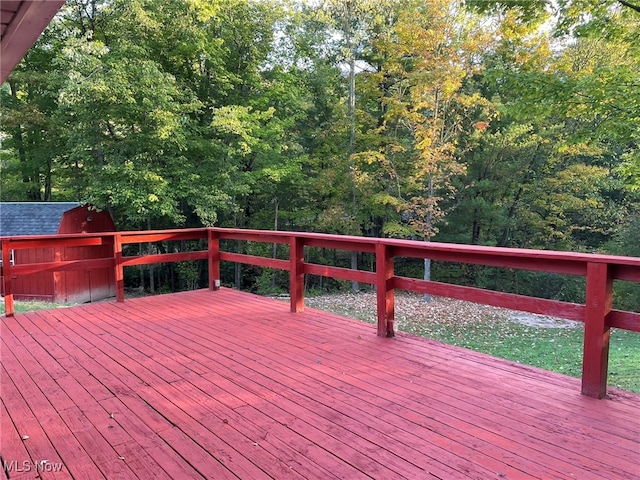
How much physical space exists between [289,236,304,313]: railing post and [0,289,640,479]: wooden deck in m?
0.81

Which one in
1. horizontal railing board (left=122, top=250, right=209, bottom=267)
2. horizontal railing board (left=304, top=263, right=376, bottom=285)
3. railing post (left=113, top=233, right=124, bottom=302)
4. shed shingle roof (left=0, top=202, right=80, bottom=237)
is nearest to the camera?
horizontal railing board (left=304, top=263, right=376, bottom=285)

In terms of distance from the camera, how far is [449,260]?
3.11 m

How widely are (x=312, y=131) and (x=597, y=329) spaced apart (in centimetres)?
1244

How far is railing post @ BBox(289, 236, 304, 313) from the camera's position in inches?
171

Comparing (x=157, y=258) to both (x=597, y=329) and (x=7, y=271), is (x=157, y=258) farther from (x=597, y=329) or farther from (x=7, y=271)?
(x=597, y=329)

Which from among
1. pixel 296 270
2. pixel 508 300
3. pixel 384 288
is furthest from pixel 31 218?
pixel 508 300

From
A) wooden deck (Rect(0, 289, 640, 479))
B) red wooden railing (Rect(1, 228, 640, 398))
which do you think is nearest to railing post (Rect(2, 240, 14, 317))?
red wooden railing (Rect(1, 228, 640, 398))

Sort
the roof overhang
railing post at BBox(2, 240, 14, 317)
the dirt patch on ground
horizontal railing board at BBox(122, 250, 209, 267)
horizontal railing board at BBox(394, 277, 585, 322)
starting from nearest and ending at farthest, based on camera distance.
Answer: the roof overhang
horizontal railing board at BBox(394, 277, 585, 322)
railing post at BBox(2, 240, 14, 317)
horizontal railing board at BBox(122, 250, 209, 267)
the dirt patch on ground

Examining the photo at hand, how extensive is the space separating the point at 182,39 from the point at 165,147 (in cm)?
291

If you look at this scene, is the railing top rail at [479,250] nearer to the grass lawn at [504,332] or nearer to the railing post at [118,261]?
the railing post at [118,261]

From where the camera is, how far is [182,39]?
11.0 metres

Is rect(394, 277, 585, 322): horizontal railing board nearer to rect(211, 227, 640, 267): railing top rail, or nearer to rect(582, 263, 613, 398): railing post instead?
rect(582, 263, 613, 398): railing post

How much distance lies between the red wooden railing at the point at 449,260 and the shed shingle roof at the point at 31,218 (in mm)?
7454

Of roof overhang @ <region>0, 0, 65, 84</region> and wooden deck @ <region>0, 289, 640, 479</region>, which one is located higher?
roof overhang @ <region>0, 0, 65, 84</region>
